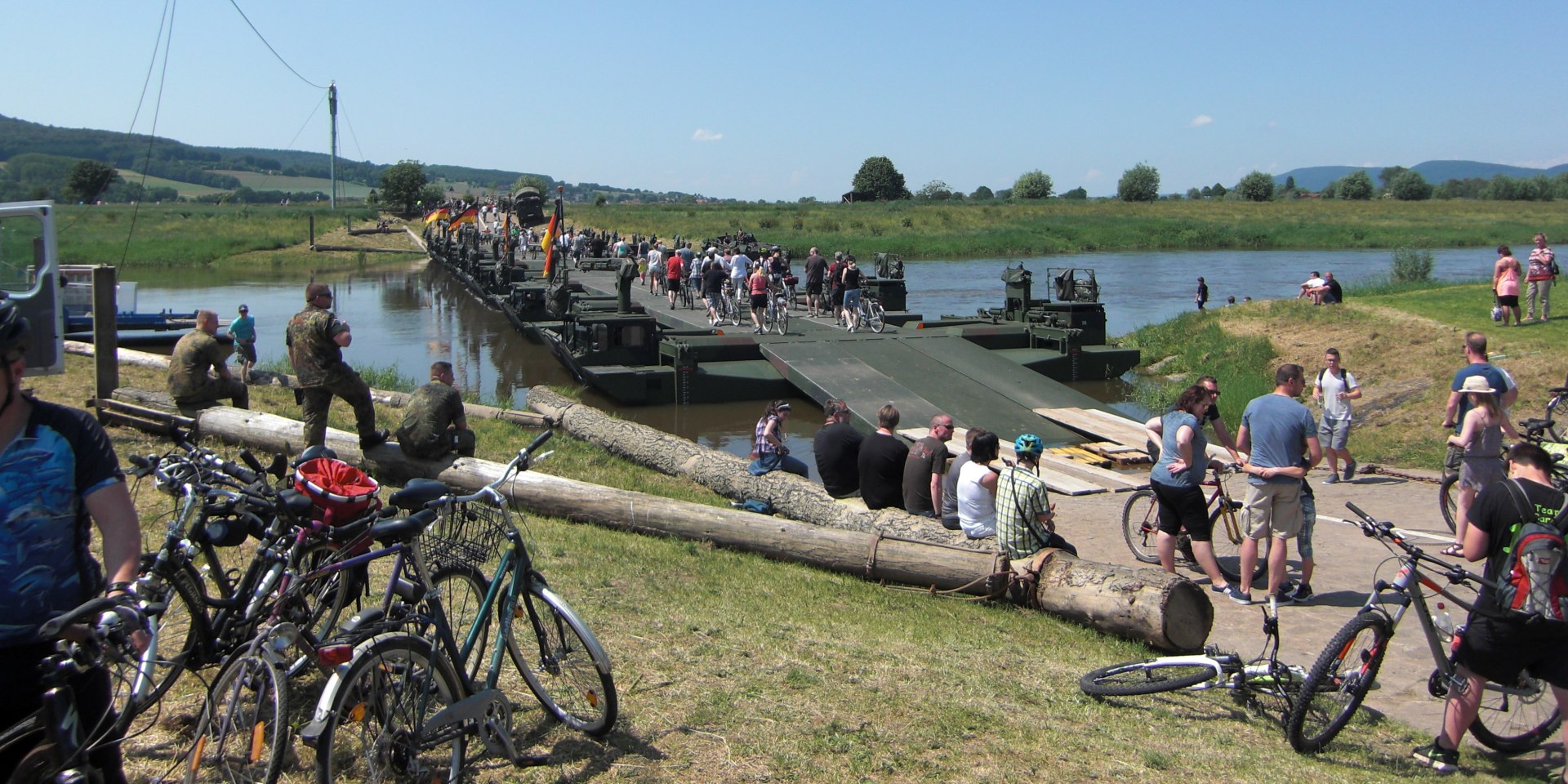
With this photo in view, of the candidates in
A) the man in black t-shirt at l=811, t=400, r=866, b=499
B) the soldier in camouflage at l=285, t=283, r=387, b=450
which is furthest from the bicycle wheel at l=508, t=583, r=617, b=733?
the man in black t-shirt at l=811, t=400, r=866, b=499

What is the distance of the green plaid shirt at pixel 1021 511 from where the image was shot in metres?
7.65

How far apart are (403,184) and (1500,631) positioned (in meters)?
98.1

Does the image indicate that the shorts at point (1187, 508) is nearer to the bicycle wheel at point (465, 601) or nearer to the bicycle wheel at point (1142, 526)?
the bicycle wheel at point (1142, 526)

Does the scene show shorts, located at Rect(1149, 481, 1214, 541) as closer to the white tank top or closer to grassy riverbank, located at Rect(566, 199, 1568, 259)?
the white tank top

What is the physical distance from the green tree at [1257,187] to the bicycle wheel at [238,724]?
402 feet

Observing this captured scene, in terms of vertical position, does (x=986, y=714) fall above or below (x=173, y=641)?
below

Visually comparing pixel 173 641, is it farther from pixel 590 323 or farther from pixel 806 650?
pixel 590 323

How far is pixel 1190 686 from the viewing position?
5781 mm

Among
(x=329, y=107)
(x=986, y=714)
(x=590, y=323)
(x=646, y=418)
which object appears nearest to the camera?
(x=986, y=714)

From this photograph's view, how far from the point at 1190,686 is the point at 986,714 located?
117cm

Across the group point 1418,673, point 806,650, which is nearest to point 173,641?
point 806,650

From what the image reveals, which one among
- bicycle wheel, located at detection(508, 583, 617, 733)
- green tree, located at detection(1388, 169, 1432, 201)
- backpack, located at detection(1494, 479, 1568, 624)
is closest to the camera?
bicycle wheel, located at detection(508, 583, 617, 733)

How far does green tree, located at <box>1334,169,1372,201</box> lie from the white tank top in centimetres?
11960

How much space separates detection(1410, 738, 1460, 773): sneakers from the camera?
5164 millimetres
